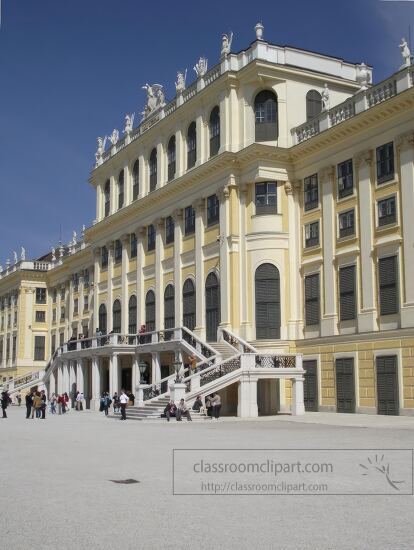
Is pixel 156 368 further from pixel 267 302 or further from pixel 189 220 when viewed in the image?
pixel 189 220

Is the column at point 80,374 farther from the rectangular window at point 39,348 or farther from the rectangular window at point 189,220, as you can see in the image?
the rectangular window at point 39,348

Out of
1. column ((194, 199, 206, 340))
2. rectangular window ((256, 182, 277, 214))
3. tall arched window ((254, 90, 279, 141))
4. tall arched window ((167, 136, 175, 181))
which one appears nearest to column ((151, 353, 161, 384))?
column ((194, 199, 206, 340))

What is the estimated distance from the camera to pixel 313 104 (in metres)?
45.9

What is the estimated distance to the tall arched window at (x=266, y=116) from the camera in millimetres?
44772

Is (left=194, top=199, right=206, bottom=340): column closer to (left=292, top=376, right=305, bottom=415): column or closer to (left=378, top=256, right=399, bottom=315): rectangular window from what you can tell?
(left=292, top=376, right=305, bottom=415): column

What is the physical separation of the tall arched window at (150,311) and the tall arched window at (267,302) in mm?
12407

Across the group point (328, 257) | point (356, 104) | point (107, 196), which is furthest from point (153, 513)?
point (107, 196)

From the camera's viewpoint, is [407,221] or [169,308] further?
[169,308]

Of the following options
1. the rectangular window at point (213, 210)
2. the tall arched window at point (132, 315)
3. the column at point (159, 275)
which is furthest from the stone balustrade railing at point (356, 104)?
the tall arched window at point (132, 315)

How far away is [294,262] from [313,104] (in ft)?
33.1

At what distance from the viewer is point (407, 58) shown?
36000 millimetres

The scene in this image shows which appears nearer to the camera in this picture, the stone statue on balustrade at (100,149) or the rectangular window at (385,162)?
the rectangular window at (385,162)

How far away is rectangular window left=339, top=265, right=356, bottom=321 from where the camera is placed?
38.8m

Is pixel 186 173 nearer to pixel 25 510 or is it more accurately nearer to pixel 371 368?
pixel 371 368
